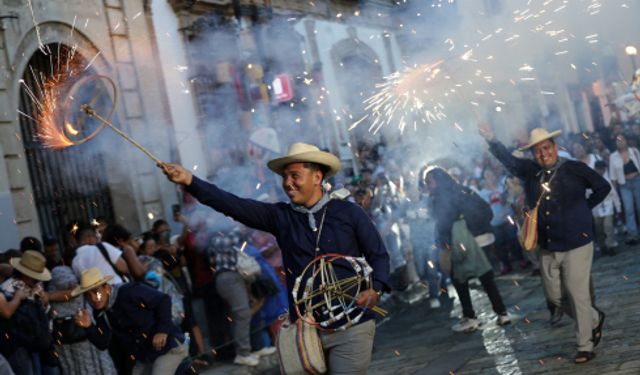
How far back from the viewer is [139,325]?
672cm

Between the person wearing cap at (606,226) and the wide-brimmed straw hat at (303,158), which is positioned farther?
the person wearing cap at (606,226)

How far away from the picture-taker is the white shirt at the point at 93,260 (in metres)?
8.19

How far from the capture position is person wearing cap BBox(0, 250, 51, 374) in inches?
268

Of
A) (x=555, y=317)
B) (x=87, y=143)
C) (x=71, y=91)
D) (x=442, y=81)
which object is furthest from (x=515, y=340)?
(x=87, y=143)

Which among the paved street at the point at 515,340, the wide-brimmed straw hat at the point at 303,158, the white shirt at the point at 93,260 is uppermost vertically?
the wide-brimmed straw hat at the point at 303,158

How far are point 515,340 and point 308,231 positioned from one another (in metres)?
3.90

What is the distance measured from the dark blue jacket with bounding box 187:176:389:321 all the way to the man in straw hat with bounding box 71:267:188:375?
186cm

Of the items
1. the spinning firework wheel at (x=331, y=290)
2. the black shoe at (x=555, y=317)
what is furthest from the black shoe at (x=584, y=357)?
the spinning firework wheel at (x=331, y=290)

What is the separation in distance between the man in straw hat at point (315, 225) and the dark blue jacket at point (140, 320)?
186 centimetres

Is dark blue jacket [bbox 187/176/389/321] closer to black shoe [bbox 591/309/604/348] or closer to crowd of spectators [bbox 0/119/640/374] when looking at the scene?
crowd of spectators [bbox 0/119/640/374]

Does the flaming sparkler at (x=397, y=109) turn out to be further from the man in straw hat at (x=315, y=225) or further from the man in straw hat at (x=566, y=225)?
the man in straw hat at (x=315, y=225)

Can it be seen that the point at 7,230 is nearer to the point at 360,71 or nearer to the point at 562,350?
the point at 562,350

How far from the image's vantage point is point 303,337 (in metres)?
4.90

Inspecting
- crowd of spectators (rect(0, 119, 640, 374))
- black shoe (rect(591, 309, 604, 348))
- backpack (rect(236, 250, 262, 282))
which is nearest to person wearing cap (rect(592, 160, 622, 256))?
crowd of spectators (rect(0, 119, 640, 374))
